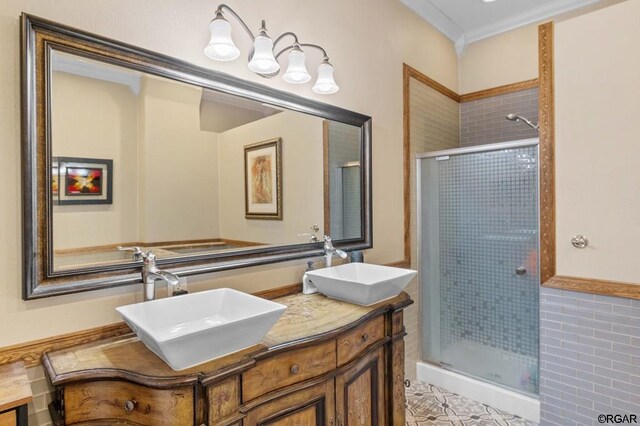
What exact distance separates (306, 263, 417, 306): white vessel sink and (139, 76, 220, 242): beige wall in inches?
21.8

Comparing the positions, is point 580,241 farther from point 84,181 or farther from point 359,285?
point 84,181

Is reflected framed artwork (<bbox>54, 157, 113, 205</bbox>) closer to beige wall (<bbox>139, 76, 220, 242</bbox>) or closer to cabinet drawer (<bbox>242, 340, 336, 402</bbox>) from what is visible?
beige wall (<bbox>139, 76, 220, 242</bbox>)

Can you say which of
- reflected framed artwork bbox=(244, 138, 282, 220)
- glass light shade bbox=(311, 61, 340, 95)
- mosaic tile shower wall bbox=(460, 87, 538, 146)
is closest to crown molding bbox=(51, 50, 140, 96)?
reflected framed artwork bbox=(244, 138, 282, 220)

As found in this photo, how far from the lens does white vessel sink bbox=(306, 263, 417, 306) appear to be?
157cm

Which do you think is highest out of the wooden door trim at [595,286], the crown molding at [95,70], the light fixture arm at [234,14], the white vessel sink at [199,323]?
the light fixture arm at [234,14]

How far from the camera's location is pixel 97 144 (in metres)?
1.27

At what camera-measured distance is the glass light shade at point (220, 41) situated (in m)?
1.44

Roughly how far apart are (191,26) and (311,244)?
120 cm

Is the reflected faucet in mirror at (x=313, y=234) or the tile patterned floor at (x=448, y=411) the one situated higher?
the reflected faucet in mirror at (x=313, y=234)

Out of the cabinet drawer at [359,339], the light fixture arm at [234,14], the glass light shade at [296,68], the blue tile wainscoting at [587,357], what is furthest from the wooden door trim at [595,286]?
the light fixture arm at [234,14]

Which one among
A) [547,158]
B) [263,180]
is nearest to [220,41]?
[263,180]

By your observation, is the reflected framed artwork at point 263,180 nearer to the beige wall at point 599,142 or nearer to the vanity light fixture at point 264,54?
the vanity light fixture at point 264,54

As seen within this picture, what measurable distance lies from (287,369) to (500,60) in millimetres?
3259

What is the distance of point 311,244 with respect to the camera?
2010 millimetres
